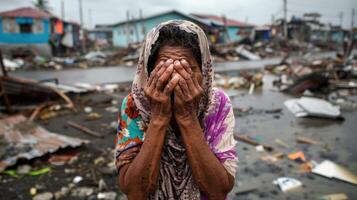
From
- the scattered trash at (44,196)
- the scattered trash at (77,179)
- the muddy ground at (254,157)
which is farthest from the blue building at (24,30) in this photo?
the scattered trash at (44,196)

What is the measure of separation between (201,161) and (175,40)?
0.62m

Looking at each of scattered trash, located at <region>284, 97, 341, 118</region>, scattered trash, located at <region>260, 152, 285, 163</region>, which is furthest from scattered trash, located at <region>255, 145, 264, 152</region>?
scattered trash, located at <region>284, 97, 341, 118</region>

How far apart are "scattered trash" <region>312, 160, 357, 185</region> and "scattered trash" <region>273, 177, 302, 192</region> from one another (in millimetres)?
499

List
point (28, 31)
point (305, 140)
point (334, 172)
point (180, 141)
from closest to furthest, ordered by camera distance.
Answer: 1. point (180, 141)
2. point (334, 172)
3. point (305, 140)
4. point (28, 31)

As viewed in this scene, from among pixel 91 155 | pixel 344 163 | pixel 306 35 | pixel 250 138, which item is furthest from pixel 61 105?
pixel 306 35

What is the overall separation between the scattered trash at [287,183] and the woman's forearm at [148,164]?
2999mm

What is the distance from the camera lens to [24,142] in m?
4.77

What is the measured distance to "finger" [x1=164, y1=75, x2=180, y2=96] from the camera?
1274mm

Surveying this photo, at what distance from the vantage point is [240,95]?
34.5 feet

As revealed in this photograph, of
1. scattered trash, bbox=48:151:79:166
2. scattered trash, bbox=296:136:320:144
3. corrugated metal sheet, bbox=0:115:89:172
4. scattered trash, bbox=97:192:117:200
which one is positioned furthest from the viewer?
scattered trash, bbox=296:136:320:144

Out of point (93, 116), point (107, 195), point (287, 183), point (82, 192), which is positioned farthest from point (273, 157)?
point (93, 116)

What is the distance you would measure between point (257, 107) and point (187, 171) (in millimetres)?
7664

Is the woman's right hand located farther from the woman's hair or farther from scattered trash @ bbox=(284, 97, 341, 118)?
scattered trash @ bbox=(284, 97, 341, 118)

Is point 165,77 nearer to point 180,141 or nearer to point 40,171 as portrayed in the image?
point 180,141
